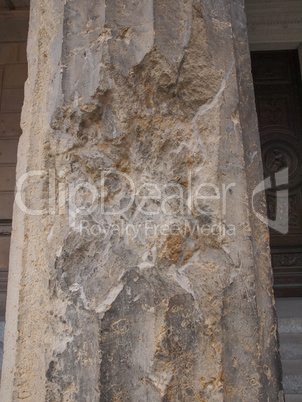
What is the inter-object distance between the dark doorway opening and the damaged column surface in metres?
2.56

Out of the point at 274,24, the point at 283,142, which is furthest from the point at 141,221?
the point at 274,24

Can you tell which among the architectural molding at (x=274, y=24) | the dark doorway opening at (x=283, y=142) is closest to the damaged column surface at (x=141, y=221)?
the dark doorway opening at (x=283, y=142)

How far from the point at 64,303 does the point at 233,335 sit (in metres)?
0.49

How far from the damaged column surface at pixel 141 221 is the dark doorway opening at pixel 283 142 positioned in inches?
101

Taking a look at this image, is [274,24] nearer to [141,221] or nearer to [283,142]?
[283,142]

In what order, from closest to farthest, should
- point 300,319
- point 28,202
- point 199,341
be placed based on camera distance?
point 199,341
point 28,202
point 300,319

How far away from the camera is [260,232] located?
1156 mm

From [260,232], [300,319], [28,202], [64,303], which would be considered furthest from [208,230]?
[300,319]

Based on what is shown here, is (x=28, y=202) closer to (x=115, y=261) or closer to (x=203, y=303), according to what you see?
(x=115, y=261)

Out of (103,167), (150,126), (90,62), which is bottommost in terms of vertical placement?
(103,167)

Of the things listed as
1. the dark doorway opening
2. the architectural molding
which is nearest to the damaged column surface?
the dark doorway opening

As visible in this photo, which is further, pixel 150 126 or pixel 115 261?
pixel 150 126

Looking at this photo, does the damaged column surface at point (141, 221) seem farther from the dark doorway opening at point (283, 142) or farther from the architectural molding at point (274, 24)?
the architectural molding at point (274, 24)

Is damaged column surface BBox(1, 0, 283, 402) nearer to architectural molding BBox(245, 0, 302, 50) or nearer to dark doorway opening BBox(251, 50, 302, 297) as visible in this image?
dark doorway opening BBox(251, 50, 302, 297)
